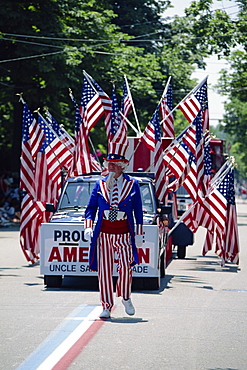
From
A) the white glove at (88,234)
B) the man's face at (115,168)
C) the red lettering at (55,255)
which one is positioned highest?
the man's face at (115,168)

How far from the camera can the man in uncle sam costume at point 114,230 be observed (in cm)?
1034

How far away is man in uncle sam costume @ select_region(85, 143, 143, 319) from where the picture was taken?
10.3 meters

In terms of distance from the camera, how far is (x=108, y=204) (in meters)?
10.5

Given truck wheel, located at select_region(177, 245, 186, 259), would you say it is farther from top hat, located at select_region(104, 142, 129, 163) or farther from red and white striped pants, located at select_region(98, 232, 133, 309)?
red and white striped pants, located at select_region(98, 232, 133, 309)

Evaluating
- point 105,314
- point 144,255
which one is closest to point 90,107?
point 144,255

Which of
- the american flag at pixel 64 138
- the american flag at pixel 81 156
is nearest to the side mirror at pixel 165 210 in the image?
the american flag at pixel 81 156

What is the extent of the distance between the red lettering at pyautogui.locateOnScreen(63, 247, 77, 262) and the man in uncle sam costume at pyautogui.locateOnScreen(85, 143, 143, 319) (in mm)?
2571

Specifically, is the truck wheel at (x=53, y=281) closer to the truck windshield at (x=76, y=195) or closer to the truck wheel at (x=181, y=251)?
the truck windshield at (x=76, y=195)

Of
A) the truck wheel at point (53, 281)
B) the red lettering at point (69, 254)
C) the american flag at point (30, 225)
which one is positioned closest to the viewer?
the red lettering at point (69, 254)

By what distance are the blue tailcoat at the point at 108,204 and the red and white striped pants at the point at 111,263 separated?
0.24 ft

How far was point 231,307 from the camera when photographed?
11445 millimetres

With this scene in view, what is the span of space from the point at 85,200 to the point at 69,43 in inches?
838

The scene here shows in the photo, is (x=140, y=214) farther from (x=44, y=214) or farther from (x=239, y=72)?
(x=239, y=72)

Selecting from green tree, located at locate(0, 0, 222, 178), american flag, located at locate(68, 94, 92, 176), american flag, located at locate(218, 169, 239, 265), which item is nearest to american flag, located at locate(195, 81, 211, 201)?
american flag, located at locate(218, 169, 239, 265)
